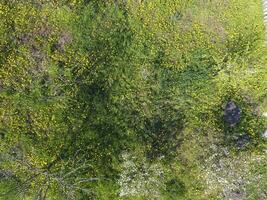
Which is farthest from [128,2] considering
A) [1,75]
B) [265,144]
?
[265,144]

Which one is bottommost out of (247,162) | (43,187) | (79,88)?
(43,187)

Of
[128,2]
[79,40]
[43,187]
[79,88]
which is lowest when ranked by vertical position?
[43,187]

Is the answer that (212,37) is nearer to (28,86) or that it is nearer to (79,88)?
(79,88)

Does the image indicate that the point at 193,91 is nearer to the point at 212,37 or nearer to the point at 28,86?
the point at 212,37

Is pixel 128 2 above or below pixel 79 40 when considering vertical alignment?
above

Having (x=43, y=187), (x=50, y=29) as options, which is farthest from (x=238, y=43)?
(x=43, y=187)

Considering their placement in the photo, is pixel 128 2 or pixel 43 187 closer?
pixel 43 187
